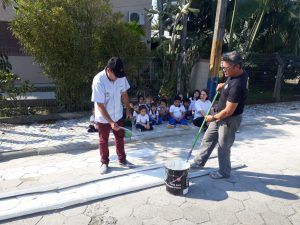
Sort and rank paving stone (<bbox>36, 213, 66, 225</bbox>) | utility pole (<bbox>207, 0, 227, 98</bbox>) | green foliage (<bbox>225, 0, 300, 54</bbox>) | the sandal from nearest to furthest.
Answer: paving stone (<bbox>36, 213, 66, 225</bbox>) < the sandal < utility pole (<bbox>207, 0, 227, 98</bbox>) < green foliage (<bbox>225, 0, 300, 54</bbox>)

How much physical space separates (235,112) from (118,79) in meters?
1.71

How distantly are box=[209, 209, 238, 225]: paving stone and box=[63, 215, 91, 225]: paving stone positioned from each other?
4.68ft

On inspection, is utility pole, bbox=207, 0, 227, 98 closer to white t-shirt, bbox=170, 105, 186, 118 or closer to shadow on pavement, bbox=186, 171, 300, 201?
white t-shirt, bbox=170, 105, 186, 118

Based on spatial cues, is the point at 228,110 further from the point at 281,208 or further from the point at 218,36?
the point at 218,36

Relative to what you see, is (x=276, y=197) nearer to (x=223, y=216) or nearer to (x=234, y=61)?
(x=223, y=216)

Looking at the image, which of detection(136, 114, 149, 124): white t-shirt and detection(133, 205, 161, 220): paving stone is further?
detection(136, 114, 149, 124): white t-shirt

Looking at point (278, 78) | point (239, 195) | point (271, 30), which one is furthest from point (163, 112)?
point (271, 30)

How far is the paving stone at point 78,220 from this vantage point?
3782 mm

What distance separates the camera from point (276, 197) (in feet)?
14.6

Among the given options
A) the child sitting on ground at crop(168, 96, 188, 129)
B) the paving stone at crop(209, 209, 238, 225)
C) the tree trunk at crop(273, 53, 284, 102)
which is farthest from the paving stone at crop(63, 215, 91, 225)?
the tree trunk at crop(273, 53, 284, 102)

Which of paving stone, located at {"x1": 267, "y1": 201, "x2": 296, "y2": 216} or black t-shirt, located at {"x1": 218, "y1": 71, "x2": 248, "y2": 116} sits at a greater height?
black t-shirt, located at {"x1": 218, "y1": 71, "x2": 248, "y2": 116}

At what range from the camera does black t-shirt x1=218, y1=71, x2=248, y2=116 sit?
4445mm

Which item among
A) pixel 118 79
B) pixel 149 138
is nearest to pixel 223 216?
pixel 118 79

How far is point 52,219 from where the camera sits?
385 cm
